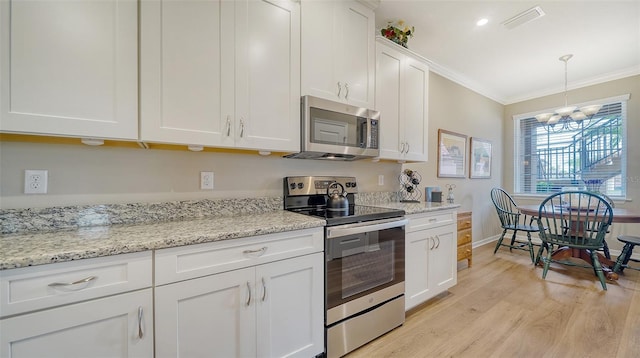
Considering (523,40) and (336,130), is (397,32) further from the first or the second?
(523,40)

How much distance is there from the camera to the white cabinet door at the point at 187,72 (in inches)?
50.4

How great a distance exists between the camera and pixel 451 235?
7.85ft

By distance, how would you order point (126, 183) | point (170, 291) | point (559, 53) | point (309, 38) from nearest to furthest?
point (170, 291) → point (126, 183) → point (309, 38) → point (559, 53)

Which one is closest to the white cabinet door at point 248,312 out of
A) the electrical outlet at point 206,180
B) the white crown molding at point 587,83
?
the electrical outlet at point 206,180

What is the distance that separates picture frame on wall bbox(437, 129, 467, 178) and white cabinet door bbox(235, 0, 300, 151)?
247 centimetres

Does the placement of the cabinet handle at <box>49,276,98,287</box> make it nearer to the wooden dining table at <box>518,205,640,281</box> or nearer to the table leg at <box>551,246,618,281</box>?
the wooden dining table at <box>518,205,640,281</box>

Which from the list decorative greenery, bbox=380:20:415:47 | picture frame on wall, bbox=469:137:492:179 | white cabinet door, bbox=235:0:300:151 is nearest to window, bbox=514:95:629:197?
picture frame on wall, bbox=469:137:492:179

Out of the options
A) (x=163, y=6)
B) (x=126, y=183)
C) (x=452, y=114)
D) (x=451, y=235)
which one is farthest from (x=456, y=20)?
(x=126, y=183)

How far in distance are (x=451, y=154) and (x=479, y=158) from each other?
850mm

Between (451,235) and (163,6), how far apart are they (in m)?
2.70

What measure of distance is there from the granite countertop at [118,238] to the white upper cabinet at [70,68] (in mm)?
456

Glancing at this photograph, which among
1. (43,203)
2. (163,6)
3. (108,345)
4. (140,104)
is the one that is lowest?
(108,345)

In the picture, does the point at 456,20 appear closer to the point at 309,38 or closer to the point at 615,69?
the point at 309,38

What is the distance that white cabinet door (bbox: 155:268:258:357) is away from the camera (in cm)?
108
